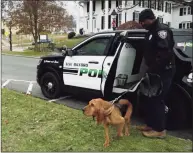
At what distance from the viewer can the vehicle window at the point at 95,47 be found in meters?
6.46

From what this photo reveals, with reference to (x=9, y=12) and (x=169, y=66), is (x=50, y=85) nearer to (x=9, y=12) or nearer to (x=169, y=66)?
(x=169, y=66)

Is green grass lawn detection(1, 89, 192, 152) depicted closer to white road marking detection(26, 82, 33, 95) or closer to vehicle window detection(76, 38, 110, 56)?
vehicle window detection(76, 38, 110, 56)

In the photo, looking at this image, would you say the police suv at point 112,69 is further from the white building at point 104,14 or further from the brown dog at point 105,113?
the white building at point 104,14

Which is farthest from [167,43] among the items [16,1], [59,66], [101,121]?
[16,1]

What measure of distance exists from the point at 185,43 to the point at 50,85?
3627 millimetres

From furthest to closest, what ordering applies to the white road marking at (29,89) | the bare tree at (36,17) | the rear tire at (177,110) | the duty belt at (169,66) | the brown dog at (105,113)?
the bare tree at (36,17) → the white road marking at (29,89) → the rear tire at (177,110) → the duty belt at (169,66) → the brown dog at (105,113)

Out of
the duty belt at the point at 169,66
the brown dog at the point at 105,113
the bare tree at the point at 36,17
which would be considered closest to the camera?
the brown dog at the point at 105,113

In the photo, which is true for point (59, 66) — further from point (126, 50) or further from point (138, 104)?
point (138, 104)

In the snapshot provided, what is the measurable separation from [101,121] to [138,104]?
1.54 meters

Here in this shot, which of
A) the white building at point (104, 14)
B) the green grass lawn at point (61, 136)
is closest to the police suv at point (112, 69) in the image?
the green grass lawn at point (61, 136)

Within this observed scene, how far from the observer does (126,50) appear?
6.05 metres

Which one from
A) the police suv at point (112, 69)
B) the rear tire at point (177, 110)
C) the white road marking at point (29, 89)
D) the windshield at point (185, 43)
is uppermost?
the windshield at point (185, 43)

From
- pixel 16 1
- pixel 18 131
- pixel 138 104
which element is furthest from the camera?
pixel 16 1

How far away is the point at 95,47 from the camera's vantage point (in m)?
6.66
